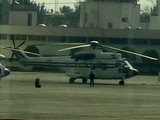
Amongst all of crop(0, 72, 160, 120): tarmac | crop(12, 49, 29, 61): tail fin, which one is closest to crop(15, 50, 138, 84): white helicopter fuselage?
crop(12, 49, 29, 61): tail fin

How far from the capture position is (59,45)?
51.9m

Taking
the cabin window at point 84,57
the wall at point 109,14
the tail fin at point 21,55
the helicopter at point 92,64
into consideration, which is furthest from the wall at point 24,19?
the wall at point 109,14

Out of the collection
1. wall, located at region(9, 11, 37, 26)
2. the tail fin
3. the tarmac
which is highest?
wall, located at region(9, 11, 37, 26)

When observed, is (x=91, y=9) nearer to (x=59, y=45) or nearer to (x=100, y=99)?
(x=59, y=45)

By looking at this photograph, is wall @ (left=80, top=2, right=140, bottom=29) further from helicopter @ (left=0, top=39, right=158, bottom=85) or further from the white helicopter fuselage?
the white helicopter fuselage

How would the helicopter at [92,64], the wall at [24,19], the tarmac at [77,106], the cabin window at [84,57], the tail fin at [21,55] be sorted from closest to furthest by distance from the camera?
the tarmac at [77,106] → the helicopter at [92,64] → the cabin window at [84,57] → the wall at [24,19] → the tail fin at [21,55]

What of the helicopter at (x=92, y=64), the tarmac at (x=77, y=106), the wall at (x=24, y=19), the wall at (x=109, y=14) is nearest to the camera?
the tarmac at (x=77, y=106)

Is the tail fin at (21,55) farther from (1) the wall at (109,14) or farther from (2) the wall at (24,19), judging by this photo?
(1) the wall at (109,14)

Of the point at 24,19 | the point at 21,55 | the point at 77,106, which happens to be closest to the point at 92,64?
the point at 21,55

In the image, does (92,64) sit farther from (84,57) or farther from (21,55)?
(21,55)

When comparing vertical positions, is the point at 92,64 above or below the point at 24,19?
below

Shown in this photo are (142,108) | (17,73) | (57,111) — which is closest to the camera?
(57,111)

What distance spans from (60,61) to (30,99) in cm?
1755

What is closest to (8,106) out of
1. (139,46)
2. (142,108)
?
(142,108)
